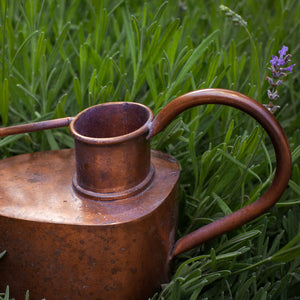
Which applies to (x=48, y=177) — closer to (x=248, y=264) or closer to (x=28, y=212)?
(x=28, y=212)

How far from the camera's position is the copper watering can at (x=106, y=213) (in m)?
0.66

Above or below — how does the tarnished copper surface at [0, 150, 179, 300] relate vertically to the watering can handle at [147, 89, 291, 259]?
below

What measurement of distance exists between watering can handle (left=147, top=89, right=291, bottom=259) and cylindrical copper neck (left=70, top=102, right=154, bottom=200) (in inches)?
1.8

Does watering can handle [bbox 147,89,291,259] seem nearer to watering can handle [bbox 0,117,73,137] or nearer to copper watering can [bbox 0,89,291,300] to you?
copper watering can [bbox 0,89,291,300]

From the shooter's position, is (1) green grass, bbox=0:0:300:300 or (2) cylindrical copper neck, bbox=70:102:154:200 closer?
(2) cylindrical copper neck, bbox=70:102:154:200

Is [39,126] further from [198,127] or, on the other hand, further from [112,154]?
[198,127]

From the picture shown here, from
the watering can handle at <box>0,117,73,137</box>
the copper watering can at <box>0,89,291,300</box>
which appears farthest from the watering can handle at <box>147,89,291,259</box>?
the watering can handle at <box>0,117,73,137</box>

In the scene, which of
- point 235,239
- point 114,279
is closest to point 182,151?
point 235,239

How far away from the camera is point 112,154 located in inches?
26.3

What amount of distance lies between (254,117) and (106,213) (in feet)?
0.89

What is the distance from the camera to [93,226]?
2.15ft

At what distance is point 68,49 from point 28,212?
57cm

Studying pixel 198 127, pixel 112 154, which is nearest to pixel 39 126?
pixel 112 154

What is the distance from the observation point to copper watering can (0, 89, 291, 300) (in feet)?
2.17
